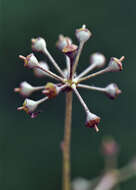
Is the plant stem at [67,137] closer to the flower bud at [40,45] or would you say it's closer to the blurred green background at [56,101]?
the flower bud at [40,45]

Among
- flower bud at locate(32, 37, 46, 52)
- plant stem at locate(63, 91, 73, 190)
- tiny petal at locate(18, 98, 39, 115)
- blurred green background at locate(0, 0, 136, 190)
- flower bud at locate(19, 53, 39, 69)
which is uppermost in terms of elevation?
blurred green background at locate(0, 0, 136, 190)

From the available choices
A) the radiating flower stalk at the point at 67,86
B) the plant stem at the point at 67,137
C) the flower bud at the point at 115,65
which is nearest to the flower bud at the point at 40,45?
the radiating flower stalk at the point at 67,86

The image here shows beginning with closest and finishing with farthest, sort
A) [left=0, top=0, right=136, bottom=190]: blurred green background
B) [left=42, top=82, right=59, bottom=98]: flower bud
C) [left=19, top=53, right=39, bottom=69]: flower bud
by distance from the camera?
[left=42, top=82, right=59, bottom=98]: flower bud
[left=19, top=53, right=39, bottom=69]: flower bud
[left=0, top=0, right=136, bottom=190]: blurred green background

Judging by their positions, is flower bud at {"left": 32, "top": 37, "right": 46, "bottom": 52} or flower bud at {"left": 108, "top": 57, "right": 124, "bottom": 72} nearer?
flower bud at {"left": 108, "top": 57, "right": 124, "bottom": 72}

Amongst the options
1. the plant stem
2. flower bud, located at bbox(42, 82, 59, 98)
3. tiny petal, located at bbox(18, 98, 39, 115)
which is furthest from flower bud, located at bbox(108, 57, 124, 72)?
tiny petal, located at bbox(18, 98, 39, 115)

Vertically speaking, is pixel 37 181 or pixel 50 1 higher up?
pixel 50 1

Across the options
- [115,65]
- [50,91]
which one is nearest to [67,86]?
[50,91]

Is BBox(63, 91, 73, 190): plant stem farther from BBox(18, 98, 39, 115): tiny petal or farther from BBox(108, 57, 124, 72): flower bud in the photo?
BBox(108, 57, 124, 72): flower bud
